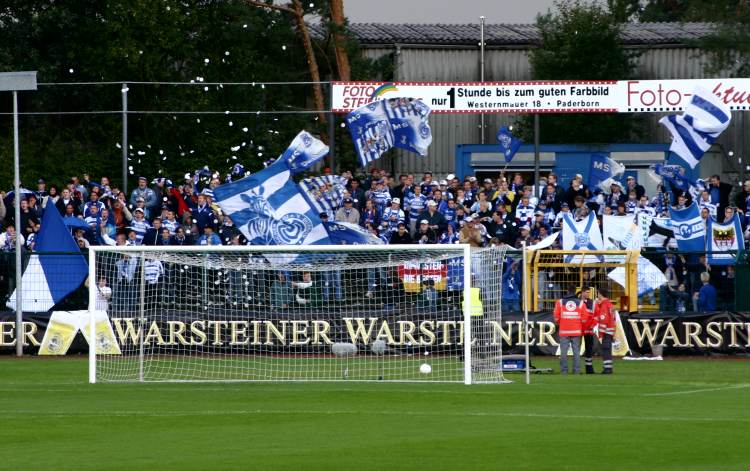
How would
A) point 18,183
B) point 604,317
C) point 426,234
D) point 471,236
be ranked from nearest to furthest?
1. point 604,317
2. point 471,236
3. point 18,183
4. point 426,234

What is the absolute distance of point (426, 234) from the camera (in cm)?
2839

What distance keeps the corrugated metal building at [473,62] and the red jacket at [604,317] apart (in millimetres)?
20668

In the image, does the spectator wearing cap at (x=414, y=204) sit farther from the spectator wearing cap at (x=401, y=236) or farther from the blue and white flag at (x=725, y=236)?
the blue and white flag at (x=725, y=236)

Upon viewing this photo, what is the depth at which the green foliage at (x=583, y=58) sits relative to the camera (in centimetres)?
4616

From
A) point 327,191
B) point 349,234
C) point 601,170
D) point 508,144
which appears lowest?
point 349,234

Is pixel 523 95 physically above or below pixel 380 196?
above

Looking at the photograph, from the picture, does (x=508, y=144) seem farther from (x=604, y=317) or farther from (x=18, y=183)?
(x=18, y=183)

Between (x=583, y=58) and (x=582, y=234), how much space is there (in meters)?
20.9

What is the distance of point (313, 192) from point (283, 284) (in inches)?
154

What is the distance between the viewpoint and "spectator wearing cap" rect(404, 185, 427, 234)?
96.5ft

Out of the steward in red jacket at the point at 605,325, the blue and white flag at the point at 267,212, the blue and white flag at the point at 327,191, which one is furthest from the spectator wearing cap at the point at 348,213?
the steward in red jacket at the point at 605,325

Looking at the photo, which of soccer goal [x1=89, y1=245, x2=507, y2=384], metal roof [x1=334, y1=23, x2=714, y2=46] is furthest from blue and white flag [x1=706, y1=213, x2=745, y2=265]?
metal roof [x1=334, y1=23, x2=714, y2=46]

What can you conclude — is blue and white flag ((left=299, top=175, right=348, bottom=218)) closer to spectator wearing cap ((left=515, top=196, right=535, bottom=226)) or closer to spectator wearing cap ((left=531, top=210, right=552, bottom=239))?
spectator wearing cap ((left=515, top=196, right=535, bottom=226))

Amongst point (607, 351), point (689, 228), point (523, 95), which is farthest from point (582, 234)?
point (523, 95)
